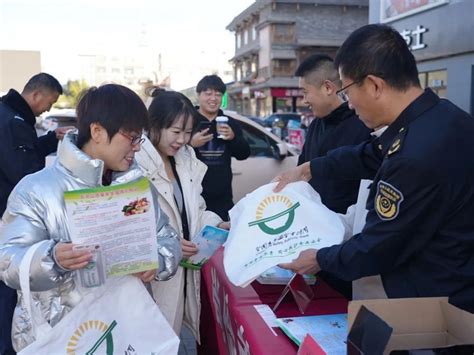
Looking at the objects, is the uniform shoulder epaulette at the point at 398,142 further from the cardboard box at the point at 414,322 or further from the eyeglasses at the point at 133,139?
the eyeglasses at the point at 133,139

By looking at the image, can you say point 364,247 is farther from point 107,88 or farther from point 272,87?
point 272,87

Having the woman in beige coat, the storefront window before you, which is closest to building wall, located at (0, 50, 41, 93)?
the storefront window

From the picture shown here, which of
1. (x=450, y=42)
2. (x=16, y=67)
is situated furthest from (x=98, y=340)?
(x=16, y=67)

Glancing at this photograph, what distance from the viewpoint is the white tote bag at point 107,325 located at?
1.46 metres

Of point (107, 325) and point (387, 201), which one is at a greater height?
point (387, 201)

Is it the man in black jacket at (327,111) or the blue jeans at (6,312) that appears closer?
the blue jeans at (6,312)

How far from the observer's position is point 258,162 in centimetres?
583

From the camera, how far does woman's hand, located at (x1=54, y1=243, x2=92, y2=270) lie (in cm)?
142

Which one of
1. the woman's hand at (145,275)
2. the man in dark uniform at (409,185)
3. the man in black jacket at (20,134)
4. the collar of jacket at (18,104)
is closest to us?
the man in dark uniform at (409,185)

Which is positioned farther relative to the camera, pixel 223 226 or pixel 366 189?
pixel 223 226

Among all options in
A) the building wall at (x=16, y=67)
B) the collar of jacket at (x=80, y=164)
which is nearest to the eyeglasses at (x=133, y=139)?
the collar of jacket at (x=80, y=164)

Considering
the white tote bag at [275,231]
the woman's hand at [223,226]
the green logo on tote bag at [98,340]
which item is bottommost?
the green logo on tote bag at [98,340]

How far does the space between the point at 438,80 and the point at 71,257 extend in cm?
1223

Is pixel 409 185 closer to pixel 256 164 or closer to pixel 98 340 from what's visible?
pixel 98 340
